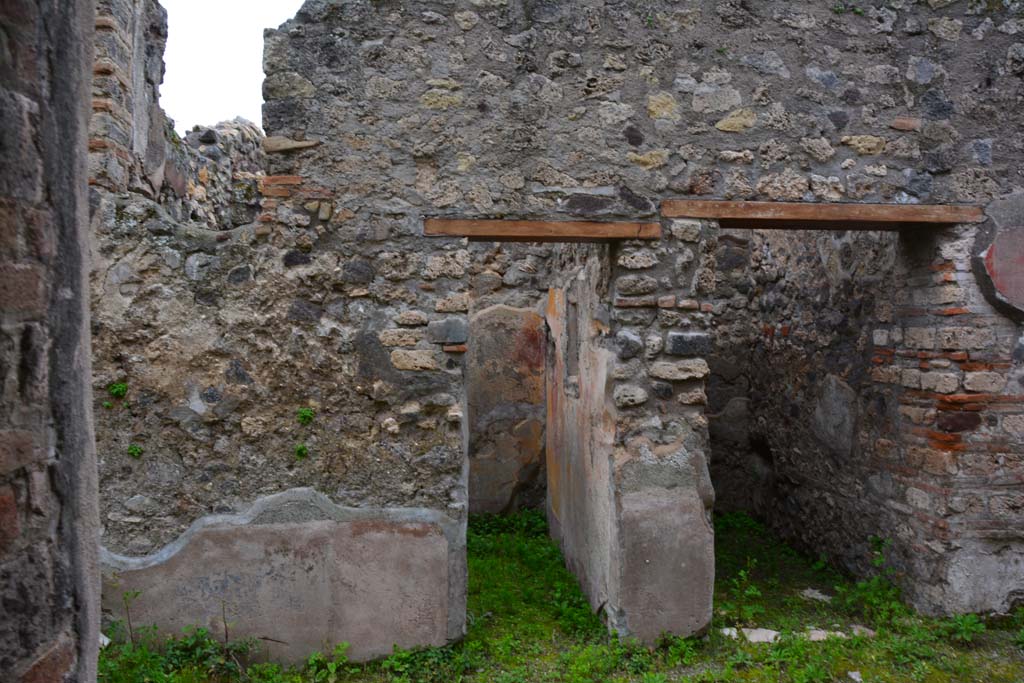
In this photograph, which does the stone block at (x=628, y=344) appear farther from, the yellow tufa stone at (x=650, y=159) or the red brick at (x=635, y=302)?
the yellow tufa stone at (x=650, y=159)

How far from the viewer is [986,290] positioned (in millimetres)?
4133

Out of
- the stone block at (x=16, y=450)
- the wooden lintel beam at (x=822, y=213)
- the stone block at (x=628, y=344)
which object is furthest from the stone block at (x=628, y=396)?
the stone block at (x=16, y=450)

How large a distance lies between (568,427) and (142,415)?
257cm

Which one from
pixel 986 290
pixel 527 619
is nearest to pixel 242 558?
pixel 527 619

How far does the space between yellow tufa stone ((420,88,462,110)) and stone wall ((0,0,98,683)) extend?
2.34 m

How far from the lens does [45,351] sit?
1.43 m

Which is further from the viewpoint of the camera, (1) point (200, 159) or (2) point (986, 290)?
(1) point (200, 159)

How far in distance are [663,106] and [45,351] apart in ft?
10.6

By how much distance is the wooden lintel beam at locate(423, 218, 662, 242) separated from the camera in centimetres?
380

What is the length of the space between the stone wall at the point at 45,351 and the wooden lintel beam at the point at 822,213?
2940mm

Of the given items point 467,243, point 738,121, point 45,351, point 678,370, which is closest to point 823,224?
point 738,121

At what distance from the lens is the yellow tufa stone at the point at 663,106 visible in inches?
155

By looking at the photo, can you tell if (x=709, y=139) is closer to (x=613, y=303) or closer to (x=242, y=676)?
(x=613, y=303)

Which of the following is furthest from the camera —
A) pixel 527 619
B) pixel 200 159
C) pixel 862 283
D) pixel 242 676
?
pixel 200 159
